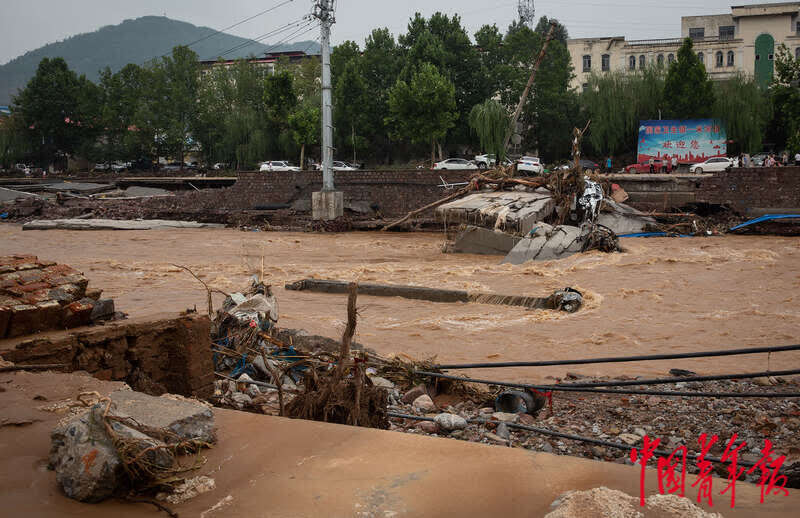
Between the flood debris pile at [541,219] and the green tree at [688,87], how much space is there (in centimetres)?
2114

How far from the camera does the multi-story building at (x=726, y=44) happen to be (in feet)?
190

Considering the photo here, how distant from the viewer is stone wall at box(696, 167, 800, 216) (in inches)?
978

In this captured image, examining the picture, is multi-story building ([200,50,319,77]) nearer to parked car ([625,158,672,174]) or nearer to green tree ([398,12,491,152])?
green tree ([398,12,491,152])

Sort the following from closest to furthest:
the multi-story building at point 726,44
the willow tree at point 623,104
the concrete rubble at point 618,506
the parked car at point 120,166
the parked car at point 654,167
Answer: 1. the concrete rubble at point 618,506
2. the parked car at point 654,167
3. the willow tree at point 623,104
4. the multi-story building at point 726,44
5. the parked car at point 120,166

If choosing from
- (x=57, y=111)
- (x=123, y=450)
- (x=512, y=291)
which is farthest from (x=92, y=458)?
(x=57, y=111)

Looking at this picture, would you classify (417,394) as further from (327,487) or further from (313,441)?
(327,487)

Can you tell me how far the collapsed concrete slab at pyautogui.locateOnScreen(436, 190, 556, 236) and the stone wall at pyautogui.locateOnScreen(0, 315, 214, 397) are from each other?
15637mm

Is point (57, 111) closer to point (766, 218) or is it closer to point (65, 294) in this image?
point (766, 218)

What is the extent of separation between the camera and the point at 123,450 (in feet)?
9.75

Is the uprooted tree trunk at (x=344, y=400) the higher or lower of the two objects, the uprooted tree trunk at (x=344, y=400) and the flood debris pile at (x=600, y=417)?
the higher

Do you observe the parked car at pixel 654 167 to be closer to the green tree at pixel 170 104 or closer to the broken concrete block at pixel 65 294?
the broken concrete block at pixel 65 294

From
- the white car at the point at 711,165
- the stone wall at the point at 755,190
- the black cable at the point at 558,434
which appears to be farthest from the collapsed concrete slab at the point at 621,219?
the black cable at the point at 558,434

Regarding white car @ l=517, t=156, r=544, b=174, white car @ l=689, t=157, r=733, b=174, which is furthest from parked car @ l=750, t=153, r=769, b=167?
white car @ l=517, t=156, r=544, b=174

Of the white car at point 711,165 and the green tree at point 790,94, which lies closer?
the green tree at point 790,94
